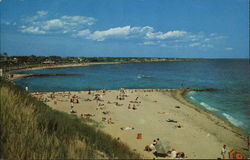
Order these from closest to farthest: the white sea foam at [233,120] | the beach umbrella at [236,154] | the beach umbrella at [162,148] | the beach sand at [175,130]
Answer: the beach umbrella at [162,148]
the beach umbrella at [236,154]
the beach sand at [175,130]
the white sea foam at [233,120]

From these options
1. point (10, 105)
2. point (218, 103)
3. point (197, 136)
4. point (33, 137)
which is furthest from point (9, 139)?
point (218, 103)

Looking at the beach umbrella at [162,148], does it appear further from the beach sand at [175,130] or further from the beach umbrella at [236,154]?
the beach umbrella at [236,154]

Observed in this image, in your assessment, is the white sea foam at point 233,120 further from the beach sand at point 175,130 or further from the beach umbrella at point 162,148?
the beach umbrella at point 162,148

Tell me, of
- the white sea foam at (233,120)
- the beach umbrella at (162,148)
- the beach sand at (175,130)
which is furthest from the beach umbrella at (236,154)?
the white sea foam at (233,120)

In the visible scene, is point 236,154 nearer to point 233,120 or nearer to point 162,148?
point 162,148

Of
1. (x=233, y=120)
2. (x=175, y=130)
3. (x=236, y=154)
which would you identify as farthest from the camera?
(x=233, y=120)

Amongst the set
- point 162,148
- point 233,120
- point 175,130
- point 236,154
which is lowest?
point 233,120

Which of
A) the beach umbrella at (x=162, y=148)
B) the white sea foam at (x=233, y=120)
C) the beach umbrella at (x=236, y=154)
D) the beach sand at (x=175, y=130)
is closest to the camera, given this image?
the beach umbrella at (x=162, y=148)

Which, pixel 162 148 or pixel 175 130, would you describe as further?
pixel 175 130

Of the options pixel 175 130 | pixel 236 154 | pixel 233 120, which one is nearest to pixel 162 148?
pixel 236 154

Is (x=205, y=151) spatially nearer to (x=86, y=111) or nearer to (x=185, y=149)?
Answer: (x=185, y=149)

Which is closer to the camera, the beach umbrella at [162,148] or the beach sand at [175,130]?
the beach umbrella at [162,148]

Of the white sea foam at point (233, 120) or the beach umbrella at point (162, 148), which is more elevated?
the beach umbrella at point (162, 148)

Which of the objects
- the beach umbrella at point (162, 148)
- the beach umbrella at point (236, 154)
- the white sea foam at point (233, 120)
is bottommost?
the white sea foam at point (233, 120)
